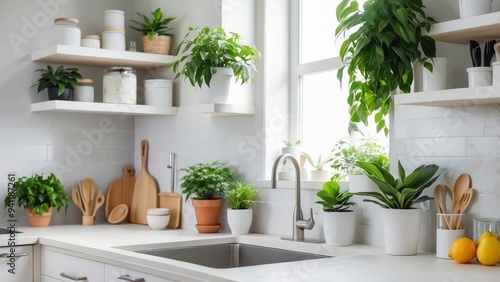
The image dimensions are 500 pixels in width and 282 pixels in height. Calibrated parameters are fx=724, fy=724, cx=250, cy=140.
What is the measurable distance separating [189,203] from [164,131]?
513 millimetres

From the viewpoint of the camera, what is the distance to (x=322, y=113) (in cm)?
349

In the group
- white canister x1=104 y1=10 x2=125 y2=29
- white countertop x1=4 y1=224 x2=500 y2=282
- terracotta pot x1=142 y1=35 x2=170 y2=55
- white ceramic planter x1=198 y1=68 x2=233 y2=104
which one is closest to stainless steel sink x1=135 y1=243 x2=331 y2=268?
white countertop x1=4 y1=224 x2=500 y2=282

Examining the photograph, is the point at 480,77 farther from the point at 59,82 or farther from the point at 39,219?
the point at 39,219

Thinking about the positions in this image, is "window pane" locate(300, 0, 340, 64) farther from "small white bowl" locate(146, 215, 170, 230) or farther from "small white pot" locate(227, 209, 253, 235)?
"small white bowl" locate(146, 215, 170, 230)

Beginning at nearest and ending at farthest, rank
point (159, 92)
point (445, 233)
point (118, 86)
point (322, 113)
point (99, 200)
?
point (445, 233)
point (322, 113)
point (118, 86)
point (159, 92)
point (99, 200)

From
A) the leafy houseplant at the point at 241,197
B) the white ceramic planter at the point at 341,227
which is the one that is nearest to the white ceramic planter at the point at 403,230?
the white ceramic planter at the point at 341,227

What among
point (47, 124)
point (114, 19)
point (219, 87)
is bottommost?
point (47, 124)

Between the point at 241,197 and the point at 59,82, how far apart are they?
122 cm

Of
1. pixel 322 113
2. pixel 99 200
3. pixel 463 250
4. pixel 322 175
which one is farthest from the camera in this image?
pixel 99 200

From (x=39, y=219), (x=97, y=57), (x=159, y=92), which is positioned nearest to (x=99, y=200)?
(x=39, y=219)

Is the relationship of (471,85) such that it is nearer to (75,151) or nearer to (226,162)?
(226,162)

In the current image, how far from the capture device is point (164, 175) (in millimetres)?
4188

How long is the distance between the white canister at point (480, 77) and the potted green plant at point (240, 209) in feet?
4.61

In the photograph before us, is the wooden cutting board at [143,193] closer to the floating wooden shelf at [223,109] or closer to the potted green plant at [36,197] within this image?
the potted green plant at [36,197]
